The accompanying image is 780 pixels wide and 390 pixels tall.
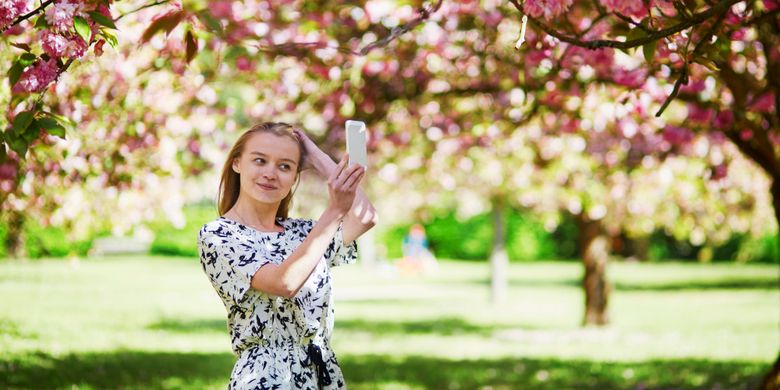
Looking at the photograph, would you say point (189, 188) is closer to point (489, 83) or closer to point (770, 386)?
point (489, 83)

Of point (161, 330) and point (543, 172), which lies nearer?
point (543, 172)

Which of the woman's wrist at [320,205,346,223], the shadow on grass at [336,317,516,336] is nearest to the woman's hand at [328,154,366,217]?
the woman's wrist at [320,205,346,223]

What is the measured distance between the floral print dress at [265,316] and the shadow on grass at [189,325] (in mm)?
11505

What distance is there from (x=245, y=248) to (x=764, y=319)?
14759 millimetres

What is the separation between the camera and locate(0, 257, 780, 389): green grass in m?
9.93

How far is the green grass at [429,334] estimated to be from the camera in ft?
32.6

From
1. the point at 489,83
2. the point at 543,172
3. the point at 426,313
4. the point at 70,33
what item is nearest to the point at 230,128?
the point at 489,83

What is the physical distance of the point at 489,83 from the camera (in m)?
8.72

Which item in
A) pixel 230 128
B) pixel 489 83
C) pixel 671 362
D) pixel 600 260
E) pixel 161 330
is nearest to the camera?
pixel 489 83

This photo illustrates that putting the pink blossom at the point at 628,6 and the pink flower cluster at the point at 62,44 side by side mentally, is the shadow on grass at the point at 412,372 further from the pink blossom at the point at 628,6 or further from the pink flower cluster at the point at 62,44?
the pink blossom at the point at 628,6

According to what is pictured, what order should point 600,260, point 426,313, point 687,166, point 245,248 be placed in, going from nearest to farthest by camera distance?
1. point 245,248
2. point 687,166
3. point 600,260
4. point 426,313

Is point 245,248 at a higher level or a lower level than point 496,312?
higher

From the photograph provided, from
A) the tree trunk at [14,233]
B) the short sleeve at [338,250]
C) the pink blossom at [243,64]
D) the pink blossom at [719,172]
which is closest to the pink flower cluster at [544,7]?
the short sleeve at [338,250]

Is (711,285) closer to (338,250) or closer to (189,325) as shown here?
(189,325)
